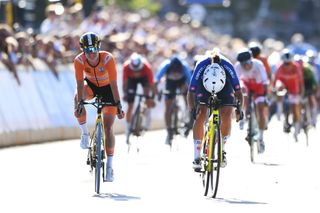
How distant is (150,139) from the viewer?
77.0 feet

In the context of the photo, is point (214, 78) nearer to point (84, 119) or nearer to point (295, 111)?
point (84, 119)

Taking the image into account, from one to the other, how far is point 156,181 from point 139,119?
21.3 ft

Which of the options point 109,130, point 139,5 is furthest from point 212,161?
point 139,5

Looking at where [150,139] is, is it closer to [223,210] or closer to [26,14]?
[26,14]

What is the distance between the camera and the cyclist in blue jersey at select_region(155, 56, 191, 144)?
2117cm

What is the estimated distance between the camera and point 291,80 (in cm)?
2228

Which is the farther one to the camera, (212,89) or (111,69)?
(111,69)

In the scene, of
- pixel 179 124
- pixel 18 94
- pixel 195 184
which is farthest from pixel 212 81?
pixel 179 124

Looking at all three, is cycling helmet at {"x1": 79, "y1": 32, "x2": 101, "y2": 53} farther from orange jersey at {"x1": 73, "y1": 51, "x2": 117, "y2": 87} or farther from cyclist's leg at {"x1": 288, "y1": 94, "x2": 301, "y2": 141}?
cyclist's leg at {"x1": 288, "y1": 94, "x2": 301, "y2": 141}

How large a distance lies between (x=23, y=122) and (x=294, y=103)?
522 cm

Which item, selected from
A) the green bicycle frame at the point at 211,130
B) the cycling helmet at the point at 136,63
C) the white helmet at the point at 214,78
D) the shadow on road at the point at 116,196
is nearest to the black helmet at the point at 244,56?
the cycling helmet at the point at 136,63

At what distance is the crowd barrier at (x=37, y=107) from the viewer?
68.3ft

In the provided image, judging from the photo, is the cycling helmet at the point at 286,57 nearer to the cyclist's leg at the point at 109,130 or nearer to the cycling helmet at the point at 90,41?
the cyclist's leg at the point at 109,130

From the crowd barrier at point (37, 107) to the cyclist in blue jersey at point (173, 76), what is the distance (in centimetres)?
231
